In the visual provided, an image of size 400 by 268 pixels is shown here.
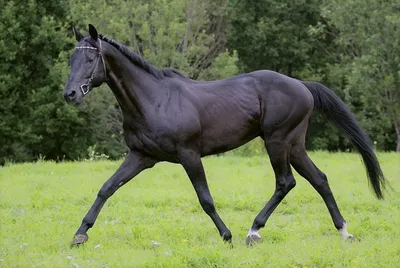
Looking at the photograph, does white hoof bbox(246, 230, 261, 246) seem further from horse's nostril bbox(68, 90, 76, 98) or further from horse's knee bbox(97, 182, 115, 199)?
horse's nostril bbox(68, 90, 76, 98)

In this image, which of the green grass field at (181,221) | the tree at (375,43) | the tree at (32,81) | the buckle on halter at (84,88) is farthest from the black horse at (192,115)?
the tree at (32,81)

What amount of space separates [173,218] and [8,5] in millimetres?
22456

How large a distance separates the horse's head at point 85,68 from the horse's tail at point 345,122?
273 cm

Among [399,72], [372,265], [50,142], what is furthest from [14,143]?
[372,265]

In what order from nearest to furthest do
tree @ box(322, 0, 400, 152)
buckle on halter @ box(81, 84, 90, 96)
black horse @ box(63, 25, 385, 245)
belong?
buckle on halter @ box(81, 84, 90, 96) → black horse @ box(63, 25, 385, 245) → tree @ box(322, 0, 400, 152)

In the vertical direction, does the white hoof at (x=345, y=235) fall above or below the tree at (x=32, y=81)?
above

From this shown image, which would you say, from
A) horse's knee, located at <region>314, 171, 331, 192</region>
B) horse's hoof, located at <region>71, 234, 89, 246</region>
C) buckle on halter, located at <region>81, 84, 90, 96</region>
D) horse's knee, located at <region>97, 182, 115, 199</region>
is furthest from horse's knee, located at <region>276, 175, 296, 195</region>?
buckle on halter, located at <region>81, 84, 90, 96</region>

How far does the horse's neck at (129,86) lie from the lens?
7.07 meters

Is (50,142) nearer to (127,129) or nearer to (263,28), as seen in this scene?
(263,28)

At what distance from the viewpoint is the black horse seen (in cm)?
694

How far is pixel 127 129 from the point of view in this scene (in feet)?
23.4

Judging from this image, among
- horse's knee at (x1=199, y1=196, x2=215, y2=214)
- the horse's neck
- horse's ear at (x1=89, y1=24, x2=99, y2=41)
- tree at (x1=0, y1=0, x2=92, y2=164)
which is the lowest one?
tree at (x1=0, y1=0, x2=92, y2=164)

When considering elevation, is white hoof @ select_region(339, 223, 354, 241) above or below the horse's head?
below

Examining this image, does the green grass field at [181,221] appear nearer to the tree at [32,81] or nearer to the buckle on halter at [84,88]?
the buckle on halter at [84,88]
